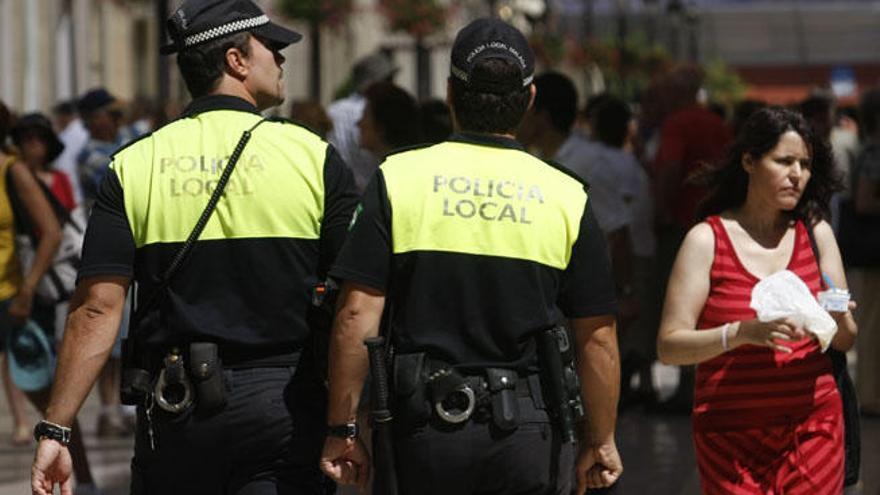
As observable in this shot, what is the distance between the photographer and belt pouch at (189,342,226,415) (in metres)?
5.11

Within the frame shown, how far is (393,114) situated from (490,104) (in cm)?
500

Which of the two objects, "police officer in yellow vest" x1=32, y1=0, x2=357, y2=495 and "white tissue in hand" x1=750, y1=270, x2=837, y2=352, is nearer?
"police officer in yellow vest" x1=32, y1=0, x2=357, y2=495

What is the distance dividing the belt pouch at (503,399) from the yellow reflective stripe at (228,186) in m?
0.60

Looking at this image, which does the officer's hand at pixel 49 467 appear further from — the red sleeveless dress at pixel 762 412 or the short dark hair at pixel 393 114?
the short dark hair at pixel 393 114

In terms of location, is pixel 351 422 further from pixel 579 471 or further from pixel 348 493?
pixel 348 493

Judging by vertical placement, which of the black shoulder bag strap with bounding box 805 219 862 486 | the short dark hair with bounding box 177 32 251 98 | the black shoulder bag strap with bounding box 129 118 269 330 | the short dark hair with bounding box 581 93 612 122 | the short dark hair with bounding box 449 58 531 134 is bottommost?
the black shoulder bag strap with bounding box 805 219 862 486

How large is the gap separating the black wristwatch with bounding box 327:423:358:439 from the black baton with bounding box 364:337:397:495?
51 millimetres

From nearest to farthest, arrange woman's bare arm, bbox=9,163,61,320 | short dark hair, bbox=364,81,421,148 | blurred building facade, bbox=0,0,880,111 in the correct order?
1. woman's bare arm, bbox=9,163,61,320
2. short dark hair, bbox=364,81,421,148
3. blurred building facade, bbox=0,0,880,111

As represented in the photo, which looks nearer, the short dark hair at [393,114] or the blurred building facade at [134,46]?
the short dark hair at [393,114]

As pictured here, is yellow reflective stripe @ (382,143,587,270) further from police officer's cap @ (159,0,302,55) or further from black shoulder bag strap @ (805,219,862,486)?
black shoulder bag strap @ (805,219,862,486)

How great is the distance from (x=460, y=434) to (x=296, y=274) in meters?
0.59

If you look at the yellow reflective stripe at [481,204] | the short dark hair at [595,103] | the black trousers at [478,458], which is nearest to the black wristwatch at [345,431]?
the black trousers at [478,458]

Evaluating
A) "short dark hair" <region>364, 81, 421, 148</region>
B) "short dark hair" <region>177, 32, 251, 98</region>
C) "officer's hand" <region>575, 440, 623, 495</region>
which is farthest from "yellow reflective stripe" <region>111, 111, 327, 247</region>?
"short dark hair" <region>364, 81, 421, 148</region>

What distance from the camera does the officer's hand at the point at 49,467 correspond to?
17.2 ft
